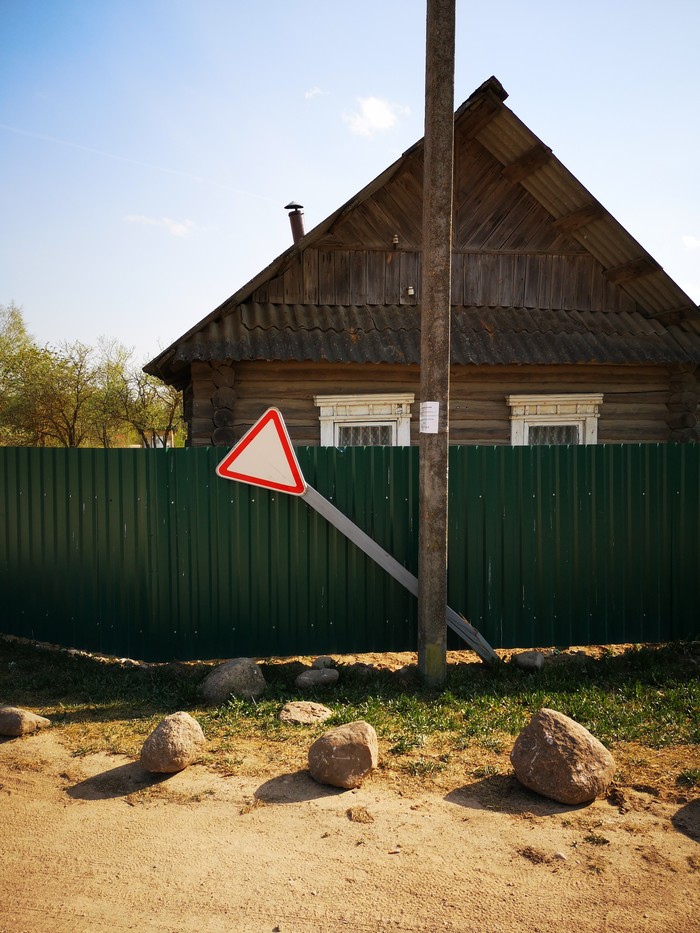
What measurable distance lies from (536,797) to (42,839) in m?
2.67

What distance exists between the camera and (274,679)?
19.0 ft

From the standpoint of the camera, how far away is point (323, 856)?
3.36m

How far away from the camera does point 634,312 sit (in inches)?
419

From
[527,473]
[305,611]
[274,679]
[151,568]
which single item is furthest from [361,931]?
[527,473]

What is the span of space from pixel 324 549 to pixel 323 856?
3124 mm

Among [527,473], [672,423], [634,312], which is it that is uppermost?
[634,312]

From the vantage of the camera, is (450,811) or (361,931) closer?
(361,931)

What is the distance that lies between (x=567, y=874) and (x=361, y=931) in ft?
3.39

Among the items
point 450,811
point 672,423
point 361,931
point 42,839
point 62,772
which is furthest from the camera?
point 672,423

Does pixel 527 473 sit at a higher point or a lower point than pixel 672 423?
lower

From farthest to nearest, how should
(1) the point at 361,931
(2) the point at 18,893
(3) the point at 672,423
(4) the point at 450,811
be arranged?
(3) the point at 672,423, (4) the point at 450,811, (2) the point at 18,893, (1) the point at 361,931

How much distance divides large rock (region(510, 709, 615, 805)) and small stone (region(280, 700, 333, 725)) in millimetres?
1465

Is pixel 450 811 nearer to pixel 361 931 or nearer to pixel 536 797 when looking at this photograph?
pixel 536 797

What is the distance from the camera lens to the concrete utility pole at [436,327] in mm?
5469
